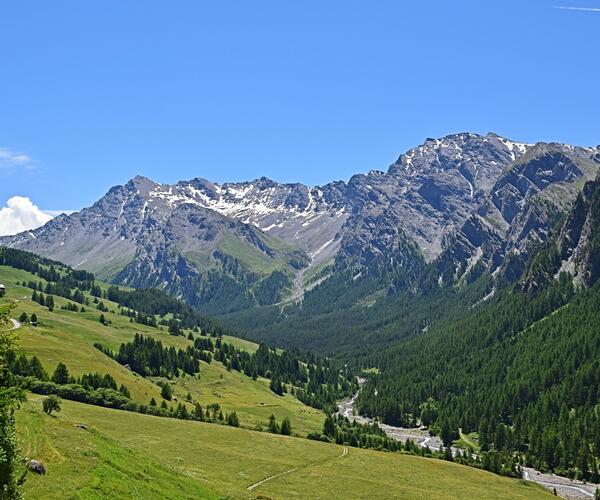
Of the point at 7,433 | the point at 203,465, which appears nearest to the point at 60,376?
the point at 203,465

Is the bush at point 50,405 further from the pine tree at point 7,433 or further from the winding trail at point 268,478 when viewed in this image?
the pine tree at point 7,433

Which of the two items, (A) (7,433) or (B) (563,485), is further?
(B) (563,485)

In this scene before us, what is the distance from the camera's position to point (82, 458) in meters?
64.2

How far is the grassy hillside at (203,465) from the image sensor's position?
202 ft

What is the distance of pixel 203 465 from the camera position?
9588 cm

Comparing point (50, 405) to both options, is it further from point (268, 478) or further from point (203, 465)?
point (268, 478)

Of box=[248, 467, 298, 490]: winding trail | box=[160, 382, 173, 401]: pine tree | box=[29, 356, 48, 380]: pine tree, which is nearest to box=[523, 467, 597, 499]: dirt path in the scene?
box=[248, 467, 298, 490]: winding trail

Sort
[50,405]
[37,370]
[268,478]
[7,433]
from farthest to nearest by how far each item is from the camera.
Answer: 1. [37,370]
2. [50,405]
3. [268,478]
4. [7,433]

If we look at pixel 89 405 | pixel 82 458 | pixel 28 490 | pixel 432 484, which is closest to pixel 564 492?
pixel 432 484

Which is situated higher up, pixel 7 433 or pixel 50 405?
pixel 7 433

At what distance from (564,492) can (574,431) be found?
41.8 metres

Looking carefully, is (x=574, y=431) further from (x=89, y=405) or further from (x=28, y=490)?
(x=28, y=490)

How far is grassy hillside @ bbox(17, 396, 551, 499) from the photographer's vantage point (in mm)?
61688

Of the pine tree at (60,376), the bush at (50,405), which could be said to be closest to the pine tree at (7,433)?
the bush at (50,405)
